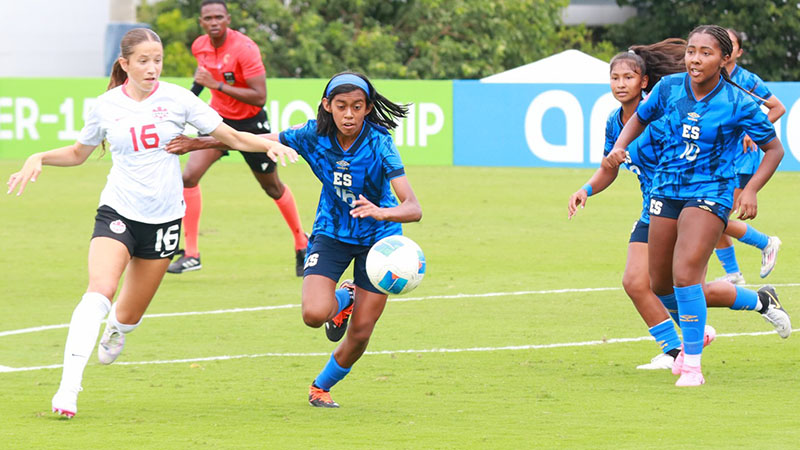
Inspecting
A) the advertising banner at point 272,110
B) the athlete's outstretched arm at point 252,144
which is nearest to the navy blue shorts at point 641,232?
the athlete's outstretched arm at point 252,144

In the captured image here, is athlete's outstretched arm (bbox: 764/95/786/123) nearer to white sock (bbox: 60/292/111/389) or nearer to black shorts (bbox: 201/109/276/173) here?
black shorts (bbox: 201/109/276/173)

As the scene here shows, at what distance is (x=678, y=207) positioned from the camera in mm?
8156

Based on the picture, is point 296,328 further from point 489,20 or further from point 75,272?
point 489,20

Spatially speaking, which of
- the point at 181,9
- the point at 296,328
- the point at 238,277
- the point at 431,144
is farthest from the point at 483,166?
the point at 181,9

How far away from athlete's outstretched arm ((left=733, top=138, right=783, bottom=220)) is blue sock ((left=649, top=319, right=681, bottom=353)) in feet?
3.08

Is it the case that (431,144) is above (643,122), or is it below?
below

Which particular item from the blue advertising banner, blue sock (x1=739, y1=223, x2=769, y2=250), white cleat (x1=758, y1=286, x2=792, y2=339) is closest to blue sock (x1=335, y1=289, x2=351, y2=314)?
white cleat (x1=758, y1=286, x2=792, y2=339)

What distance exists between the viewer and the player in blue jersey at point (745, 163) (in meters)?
10.0

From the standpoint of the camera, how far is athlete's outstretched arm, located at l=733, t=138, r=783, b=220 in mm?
8023

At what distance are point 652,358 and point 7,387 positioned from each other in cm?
415

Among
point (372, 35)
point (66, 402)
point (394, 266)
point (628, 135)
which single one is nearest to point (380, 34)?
point (372, 35)

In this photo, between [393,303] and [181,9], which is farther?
[181,9]

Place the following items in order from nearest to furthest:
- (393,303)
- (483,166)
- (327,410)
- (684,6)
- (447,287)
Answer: (327,410) < (393,303) < (447,287) < (483,166) < (684,6)

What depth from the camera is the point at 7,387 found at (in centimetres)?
829
